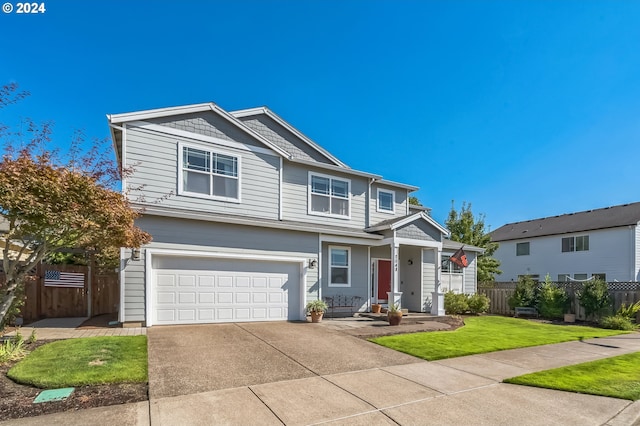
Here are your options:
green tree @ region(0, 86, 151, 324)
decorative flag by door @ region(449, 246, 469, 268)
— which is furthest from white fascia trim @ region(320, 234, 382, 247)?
green tree @ region(0, 86, 151, 324)

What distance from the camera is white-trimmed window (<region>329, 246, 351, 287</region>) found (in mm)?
14102

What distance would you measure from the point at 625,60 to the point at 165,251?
49.6 ft

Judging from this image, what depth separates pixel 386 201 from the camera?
→ 54.8ft

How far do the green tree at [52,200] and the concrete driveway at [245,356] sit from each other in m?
2.88

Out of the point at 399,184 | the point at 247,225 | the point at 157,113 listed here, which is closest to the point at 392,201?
the point at 399,184

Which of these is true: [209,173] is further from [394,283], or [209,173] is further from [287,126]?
[394,283]

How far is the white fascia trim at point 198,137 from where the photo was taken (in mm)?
11180

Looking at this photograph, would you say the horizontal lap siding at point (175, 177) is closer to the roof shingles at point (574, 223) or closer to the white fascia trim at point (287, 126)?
the white fascia trim at point (287, 126)

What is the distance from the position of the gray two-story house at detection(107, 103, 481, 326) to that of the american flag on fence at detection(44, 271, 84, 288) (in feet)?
12.3

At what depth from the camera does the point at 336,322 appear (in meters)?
12.2

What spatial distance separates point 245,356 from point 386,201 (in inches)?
440

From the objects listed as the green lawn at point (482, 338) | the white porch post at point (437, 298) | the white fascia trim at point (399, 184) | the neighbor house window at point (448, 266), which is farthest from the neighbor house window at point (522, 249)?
the white porch post at point (437, 298)

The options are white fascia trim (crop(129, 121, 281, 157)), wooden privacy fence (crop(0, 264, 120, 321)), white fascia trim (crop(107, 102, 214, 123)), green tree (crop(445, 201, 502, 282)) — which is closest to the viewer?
white fascia trim (crop(107, 102, 214, 123))

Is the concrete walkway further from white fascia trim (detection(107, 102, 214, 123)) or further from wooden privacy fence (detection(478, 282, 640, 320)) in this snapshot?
wooden privacy fence (detection(478, 282, 640, 320))
